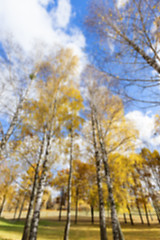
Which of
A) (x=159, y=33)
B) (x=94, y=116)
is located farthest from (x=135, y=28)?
(x=94, y=116)

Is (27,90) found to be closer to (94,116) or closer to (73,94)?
(73,94)

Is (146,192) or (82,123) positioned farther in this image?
(146,192)

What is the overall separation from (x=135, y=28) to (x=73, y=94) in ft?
15.4

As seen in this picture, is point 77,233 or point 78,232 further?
point 78,232

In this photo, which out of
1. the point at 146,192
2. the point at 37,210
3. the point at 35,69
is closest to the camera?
the point at 37,210

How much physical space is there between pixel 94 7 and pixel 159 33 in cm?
262

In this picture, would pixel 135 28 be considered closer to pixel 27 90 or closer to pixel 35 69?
pixel 27 90

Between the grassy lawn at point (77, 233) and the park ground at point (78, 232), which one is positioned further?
the park ground at point (78, 232)

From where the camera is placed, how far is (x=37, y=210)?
157 inches

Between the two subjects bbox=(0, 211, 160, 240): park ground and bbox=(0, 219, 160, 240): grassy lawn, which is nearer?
bbox=(0, 219, 160, 240): grassy lawn

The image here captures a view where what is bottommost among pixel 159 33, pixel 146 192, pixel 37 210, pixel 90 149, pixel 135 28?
pixel 37 210

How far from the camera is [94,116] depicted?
7312 mm

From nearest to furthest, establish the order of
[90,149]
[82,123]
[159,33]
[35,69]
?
[159,33], [90,149], [35,69], [82,123]

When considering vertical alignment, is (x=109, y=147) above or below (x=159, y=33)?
below
